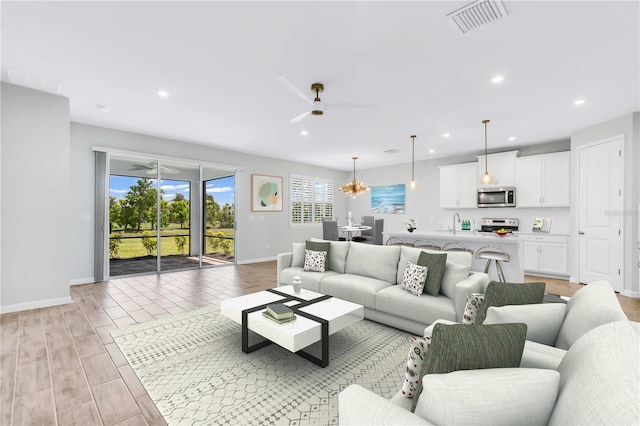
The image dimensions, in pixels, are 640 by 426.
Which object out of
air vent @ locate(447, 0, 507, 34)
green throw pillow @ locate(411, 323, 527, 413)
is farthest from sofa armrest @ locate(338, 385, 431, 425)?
air vent @ locate(447, 0, 507, 34)

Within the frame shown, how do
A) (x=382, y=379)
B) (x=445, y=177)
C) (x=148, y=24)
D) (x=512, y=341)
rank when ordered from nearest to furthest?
(x=512, y=341)
(x=382, y=379)
(x=148, y=24)
(x=445, y=177)

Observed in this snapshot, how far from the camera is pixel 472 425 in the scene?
845 mm

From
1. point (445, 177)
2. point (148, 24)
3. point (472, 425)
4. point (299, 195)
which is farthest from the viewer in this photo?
point (299, 195)

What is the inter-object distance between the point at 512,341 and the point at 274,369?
73.0 inches

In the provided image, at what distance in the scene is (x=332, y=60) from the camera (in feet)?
9.43

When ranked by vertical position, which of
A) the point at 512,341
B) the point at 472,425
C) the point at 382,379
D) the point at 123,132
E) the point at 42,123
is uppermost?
the point at 123,132

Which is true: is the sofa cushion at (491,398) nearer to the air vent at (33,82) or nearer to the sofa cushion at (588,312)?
the sofa cushion at (588,312)

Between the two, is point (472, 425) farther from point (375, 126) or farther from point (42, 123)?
point (42, 123)

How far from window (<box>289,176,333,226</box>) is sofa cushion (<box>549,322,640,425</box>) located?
295 inches

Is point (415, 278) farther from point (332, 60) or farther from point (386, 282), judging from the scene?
point (332, 60)

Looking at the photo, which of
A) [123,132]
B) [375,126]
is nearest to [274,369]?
[375,126]

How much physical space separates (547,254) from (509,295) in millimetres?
5237

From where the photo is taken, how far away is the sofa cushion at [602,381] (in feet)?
2.24

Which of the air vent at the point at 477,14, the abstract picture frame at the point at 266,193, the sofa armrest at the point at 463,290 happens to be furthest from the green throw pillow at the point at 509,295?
the abstract picture frame at the point at 266,193
